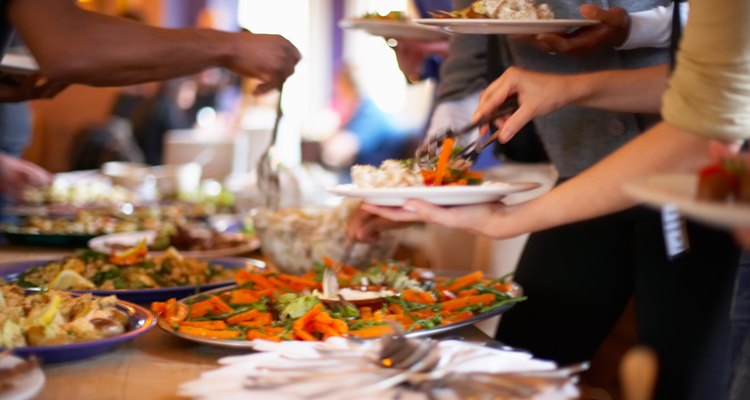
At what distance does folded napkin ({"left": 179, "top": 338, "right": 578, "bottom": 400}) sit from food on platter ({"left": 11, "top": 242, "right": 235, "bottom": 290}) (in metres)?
0.72

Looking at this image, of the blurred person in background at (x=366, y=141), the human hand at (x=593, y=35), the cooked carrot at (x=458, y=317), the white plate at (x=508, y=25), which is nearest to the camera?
the cooked carrot at (x=458, y=317)

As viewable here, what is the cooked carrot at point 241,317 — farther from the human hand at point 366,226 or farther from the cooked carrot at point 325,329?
the human hand at point 366,226

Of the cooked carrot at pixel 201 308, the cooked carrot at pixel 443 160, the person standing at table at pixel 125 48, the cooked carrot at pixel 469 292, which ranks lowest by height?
the cooked carrot at pixel 201 308

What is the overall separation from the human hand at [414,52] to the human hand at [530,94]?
842mm

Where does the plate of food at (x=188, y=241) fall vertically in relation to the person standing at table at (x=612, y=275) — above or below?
below

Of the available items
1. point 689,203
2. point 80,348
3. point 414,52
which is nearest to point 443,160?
point 80,348

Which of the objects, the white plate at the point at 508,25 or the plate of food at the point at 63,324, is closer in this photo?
the plate of food at the point at 63,324

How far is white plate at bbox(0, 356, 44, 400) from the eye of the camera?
0.98 m

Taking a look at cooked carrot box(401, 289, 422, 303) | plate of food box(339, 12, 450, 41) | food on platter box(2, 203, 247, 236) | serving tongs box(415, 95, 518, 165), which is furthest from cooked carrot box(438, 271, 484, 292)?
food on platter box(2, 203, 247, 236)

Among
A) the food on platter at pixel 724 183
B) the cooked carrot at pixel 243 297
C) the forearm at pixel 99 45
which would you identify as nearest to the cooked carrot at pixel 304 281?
the cooked carrot at pixel 243 297

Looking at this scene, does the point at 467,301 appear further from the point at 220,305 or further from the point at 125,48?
the point at 125,48

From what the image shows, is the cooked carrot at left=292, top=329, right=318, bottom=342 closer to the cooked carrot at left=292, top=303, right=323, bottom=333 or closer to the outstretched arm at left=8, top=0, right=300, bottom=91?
the cooked carrot at left=292, top=303, right=323, bottom=333

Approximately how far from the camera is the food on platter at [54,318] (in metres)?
1.26

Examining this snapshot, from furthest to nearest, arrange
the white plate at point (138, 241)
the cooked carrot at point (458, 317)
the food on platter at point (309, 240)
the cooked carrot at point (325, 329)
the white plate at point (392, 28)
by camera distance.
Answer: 1. the white plate at point (138, 241)
2. the white plate at point (392, 28)
3. the food on platter at point (309, 240)
4. the cooked carrot at point (458, 317)
5. the cooked carrot at point (325, 329)
